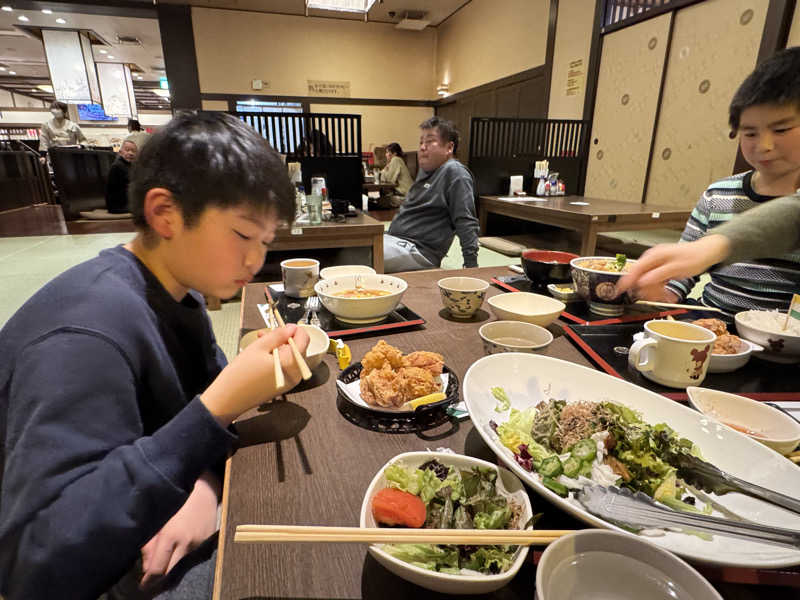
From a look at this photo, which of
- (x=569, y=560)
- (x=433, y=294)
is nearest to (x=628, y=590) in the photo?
(x=569, y=560)

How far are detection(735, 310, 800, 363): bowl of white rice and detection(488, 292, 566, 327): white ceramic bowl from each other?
17.0 inches

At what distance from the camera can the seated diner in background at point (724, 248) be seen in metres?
1.04

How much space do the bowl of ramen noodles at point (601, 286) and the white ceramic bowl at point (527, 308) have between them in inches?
4.4

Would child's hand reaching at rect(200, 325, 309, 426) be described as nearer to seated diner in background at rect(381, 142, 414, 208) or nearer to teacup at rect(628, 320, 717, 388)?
teacup at rect(628, 320, 717, 388)

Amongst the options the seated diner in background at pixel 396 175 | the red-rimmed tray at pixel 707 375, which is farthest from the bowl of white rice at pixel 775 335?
the seated diner in background at pixel 396 175

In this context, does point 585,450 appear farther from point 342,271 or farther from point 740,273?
point 740,273

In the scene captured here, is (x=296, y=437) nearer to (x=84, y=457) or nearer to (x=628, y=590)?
(x=84, y=457)

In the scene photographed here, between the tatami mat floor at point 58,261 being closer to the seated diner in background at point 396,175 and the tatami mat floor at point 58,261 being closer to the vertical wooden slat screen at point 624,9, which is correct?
the vertical wooden slat screen at point 624,9

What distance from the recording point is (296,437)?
75cm

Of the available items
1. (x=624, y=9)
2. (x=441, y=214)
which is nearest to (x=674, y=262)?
(x=441, y=214)

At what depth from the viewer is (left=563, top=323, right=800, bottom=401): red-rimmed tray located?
0.87m

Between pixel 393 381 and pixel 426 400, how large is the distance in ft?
0.25

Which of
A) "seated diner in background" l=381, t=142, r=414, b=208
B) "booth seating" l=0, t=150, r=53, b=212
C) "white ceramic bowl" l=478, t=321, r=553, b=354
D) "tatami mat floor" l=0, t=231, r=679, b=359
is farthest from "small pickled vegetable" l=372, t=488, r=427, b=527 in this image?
"booth seating" l=0, t=150, r=53, b=212

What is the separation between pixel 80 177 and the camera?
7.31 metres
